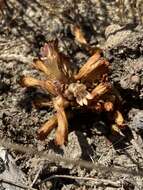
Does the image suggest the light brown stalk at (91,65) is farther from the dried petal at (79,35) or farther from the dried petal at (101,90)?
the dried petal at (79,35)

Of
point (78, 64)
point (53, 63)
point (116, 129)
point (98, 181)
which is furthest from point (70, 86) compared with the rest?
point (98, 181)

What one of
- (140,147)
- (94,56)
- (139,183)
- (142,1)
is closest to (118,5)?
(142,1)

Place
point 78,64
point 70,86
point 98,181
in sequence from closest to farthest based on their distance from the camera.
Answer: point 98,181
point 70,86
point 78,64

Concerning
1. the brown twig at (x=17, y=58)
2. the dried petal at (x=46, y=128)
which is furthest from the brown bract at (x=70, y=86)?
the brown twig at (x=17, y=58)

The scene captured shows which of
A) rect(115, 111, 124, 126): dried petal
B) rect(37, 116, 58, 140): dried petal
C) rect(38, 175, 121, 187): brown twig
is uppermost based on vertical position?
rect(37, 116, 58, 140): dried petal

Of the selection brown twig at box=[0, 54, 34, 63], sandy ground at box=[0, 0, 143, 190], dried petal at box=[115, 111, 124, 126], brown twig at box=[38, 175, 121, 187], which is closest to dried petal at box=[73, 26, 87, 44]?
sandy ground at box=[0, 0, 143, 190]

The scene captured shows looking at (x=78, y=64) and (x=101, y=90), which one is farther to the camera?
(x=78, y=64)

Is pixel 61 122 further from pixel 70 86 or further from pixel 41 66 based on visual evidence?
pixel 41 66

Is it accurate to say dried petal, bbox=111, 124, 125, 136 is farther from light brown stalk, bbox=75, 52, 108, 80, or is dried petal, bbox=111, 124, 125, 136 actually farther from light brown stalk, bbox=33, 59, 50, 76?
light brown stalk, bbox=33, 59, 50, 76

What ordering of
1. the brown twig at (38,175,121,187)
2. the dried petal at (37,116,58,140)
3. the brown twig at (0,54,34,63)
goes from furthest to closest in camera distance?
the brown twig at (0,54,34,63)
the dried petal at (37,116,58,140)
the brown twig at (38,175,121,187)
